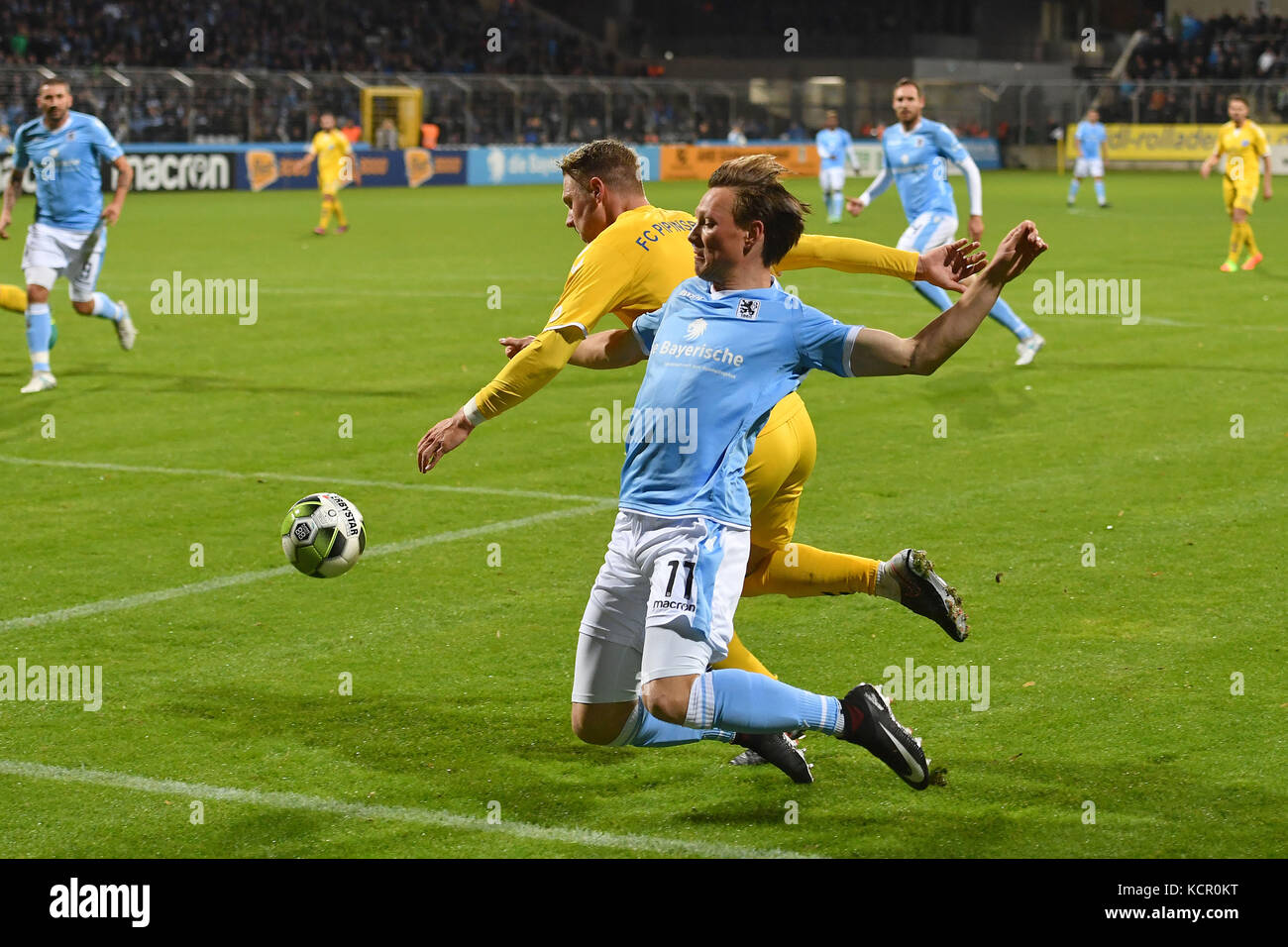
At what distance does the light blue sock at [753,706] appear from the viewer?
4656 millimetres

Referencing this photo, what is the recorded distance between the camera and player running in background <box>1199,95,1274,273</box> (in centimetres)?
2123

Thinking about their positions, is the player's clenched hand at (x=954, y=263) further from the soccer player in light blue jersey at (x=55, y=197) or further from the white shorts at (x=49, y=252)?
the white shorts at (x=49, y=252)

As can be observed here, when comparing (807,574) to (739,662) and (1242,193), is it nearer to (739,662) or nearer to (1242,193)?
(739,662)

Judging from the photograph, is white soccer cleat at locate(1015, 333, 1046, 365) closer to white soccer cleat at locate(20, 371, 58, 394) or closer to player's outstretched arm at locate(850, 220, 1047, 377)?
white soccer cleat at locate(20, 371, 58, 394)

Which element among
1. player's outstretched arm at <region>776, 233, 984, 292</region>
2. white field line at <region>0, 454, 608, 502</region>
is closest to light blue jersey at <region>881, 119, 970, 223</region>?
white field line at <region>0, 454, 608, 502</region>

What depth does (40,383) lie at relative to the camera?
524 inches

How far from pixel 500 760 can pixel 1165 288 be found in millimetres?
16089

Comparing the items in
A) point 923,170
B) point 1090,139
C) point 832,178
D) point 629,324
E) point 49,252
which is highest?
point 1090,139

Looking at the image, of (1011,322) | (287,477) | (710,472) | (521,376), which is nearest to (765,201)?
(710,472)

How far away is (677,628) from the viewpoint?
4578 millimetres

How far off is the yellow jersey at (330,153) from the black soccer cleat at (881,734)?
24.6 m

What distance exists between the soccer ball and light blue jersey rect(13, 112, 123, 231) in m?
7.63

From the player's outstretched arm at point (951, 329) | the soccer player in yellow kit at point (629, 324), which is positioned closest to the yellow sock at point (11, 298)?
the soccer player in yellow kit at point (629, 324)

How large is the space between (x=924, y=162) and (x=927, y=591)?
9.90 metres
